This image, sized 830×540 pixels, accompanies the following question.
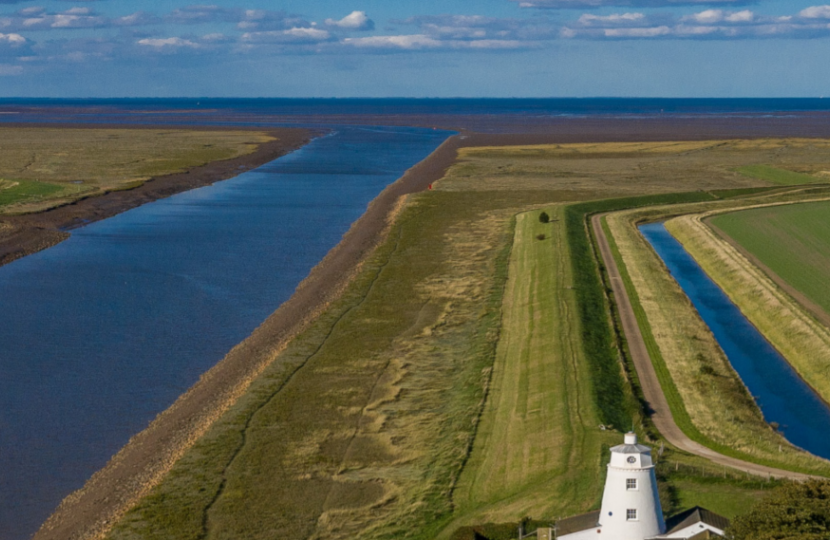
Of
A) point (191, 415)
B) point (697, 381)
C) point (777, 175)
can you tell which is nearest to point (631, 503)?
point (697, 381)

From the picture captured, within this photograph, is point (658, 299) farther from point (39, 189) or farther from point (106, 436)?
point (39, 189)

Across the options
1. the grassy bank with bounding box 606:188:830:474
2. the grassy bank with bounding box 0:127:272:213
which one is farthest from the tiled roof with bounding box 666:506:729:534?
the grassy bank with bounding box 0:127:272:213

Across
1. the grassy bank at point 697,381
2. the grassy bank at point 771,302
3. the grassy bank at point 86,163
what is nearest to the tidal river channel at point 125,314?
the grassy bank at point 86,163

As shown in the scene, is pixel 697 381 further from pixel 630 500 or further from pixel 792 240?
pixel 792 240

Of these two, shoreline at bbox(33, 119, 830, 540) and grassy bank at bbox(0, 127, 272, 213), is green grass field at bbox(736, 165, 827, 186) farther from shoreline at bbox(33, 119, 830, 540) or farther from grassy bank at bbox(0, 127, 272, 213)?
grassy bank at bbox(0, 127, 272, 213)

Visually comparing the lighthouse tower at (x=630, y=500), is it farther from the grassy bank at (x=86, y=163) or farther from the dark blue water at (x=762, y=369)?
the grassy bank at (x=86, y=163)

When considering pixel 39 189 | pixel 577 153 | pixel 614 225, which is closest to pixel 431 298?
pixel 614 225
